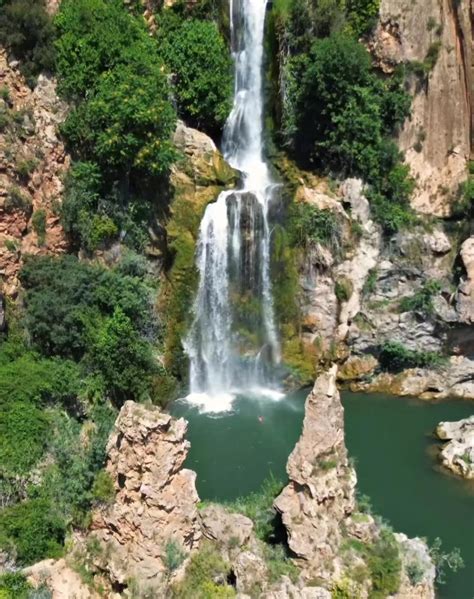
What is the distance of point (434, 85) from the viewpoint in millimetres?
26391

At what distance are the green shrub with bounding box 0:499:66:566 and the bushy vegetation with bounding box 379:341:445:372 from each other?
1346 cm

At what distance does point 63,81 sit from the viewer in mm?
23422

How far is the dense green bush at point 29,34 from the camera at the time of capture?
22.9m

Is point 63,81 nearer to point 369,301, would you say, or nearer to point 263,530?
point 369,301

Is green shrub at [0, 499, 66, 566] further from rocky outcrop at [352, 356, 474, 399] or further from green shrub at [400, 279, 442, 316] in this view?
green shrub at [400, 279, 442, 316]

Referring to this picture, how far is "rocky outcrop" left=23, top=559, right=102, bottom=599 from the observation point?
43.9 feet

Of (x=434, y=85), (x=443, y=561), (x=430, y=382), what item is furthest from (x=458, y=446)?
(x=434, y=85)

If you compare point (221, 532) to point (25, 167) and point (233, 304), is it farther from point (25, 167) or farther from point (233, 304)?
point (25, 167)

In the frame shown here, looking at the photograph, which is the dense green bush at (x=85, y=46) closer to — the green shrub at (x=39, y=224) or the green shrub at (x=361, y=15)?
the green shrub at (x=39, y=224)

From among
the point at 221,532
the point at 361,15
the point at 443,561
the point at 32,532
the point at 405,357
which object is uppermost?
Result: the point at 361,15

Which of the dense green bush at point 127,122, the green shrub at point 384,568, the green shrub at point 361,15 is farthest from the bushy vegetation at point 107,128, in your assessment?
the green shrub at point 384,568

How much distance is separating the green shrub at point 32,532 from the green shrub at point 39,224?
31.9 ft

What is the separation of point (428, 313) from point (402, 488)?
287 inches

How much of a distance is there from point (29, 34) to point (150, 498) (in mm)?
16213
